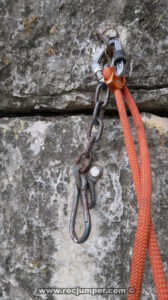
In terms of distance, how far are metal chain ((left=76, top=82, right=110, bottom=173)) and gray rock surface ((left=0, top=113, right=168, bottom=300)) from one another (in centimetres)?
6

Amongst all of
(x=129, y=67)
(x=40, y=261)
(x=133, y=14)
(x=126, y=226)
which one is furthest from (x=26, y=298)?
(x=133, y=14)

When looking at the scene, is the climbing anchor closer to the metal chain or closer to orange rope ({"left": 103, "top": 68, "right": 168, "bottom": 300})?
the metal chain

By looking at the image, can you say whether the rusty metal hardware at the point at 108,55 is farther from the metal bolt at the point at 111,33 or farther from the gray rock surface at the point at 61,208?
the gray rock surface at the point at 61,208

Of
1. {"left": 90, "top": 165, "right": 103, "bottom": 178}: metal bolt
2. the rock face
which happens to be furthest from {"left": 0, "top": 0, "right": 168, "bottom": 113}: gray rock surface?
{"left": 90, "top": 165, "right": 103, "bottom": 178}: metal bolt

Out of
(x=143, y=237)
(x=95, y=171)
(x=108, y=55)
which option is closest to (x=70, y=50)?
(x=108, y=55)

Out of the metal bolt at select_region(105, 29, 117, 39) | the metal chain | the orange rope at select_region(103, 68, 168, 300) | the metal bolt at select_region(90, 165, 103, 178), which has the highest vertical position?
the metal bolt at select_region(105, 29, 117, 39)

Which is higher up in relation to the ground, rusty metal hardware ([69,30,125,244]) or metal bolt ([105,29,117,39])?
metal bolt ([105,29,117,39])

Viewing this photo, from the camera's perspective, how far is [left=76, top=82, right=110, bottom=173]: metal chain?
891 mm

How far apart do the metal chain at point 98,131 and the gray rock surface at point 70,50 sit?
0.29 feet

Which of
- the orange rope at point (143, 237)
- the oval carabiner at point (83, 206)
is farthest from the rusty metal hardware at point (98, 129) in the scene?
the orange rope at point (143, 237)

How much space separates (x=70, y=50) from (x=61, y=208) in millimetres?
480

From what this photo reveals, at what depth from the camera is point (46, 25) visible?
998 millimetres

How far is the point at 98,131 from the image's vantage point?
901 millimetres

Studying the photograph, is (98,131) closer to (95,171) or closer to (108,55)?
(95,171)
